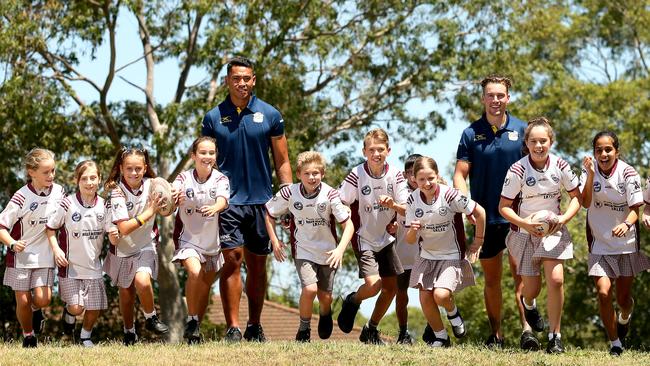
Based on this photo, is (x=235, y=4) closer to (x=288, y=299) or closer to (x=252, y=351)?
(x=252, y=351)

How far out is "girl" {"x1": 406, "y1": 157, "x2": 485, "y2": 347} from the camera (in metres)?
11.6

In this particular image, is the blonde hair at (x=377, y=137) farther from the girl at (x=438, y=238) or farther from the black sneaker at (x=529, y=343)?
the black sneaker at (x=529, y=343)

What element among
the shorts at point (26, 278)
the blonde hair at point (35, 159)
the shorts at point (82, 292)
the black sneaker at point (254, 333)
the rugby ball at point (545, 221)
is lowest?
the black sneaker at point (254, 333)

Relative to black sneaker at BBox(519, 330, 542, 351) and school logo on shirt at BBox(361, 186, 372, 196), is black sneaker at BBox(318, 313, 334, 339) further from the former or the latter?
black sneaker at BBox(519, 330, 542, 351)

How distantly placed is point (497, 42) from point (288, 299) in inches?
929

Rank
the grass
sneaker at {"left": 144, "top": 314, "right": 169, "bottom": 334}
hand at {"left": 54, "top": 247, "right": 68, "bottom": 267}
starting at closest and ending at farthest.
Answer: the grass → sneaker at {"left": 144, "top": 314, "right": 169, "bottom": 334} → hand at {"left": 54, "top": 247, "right": 68, "bottom": 267}

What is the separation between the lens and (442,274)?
11719mm

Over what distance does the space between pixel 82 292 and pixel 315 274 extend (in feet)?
8.43

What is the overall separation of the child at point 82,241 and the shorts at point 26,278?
0.23m

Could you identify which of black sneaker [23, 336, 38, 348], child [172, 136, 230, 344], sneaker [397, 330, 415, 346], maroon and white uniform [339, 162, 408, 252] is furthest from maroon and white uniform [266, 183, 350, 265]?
black sneaker [23, 336, 38, 348]

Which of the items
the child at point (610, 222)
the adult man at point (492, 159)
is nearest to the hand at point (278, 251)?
the adult man at point (492, 159)

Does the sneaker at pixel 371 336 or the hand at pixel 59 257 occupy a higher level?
the hand at pixel 59 257

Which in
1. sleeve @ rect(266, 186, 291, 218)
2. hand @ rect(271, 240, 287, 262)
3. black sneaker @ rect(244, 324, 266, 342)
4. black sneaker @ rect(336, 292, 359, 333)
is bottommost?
black sneaker @ rect(244, 324, 266, 342)

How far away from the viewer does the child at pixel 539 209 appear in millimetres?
11234
